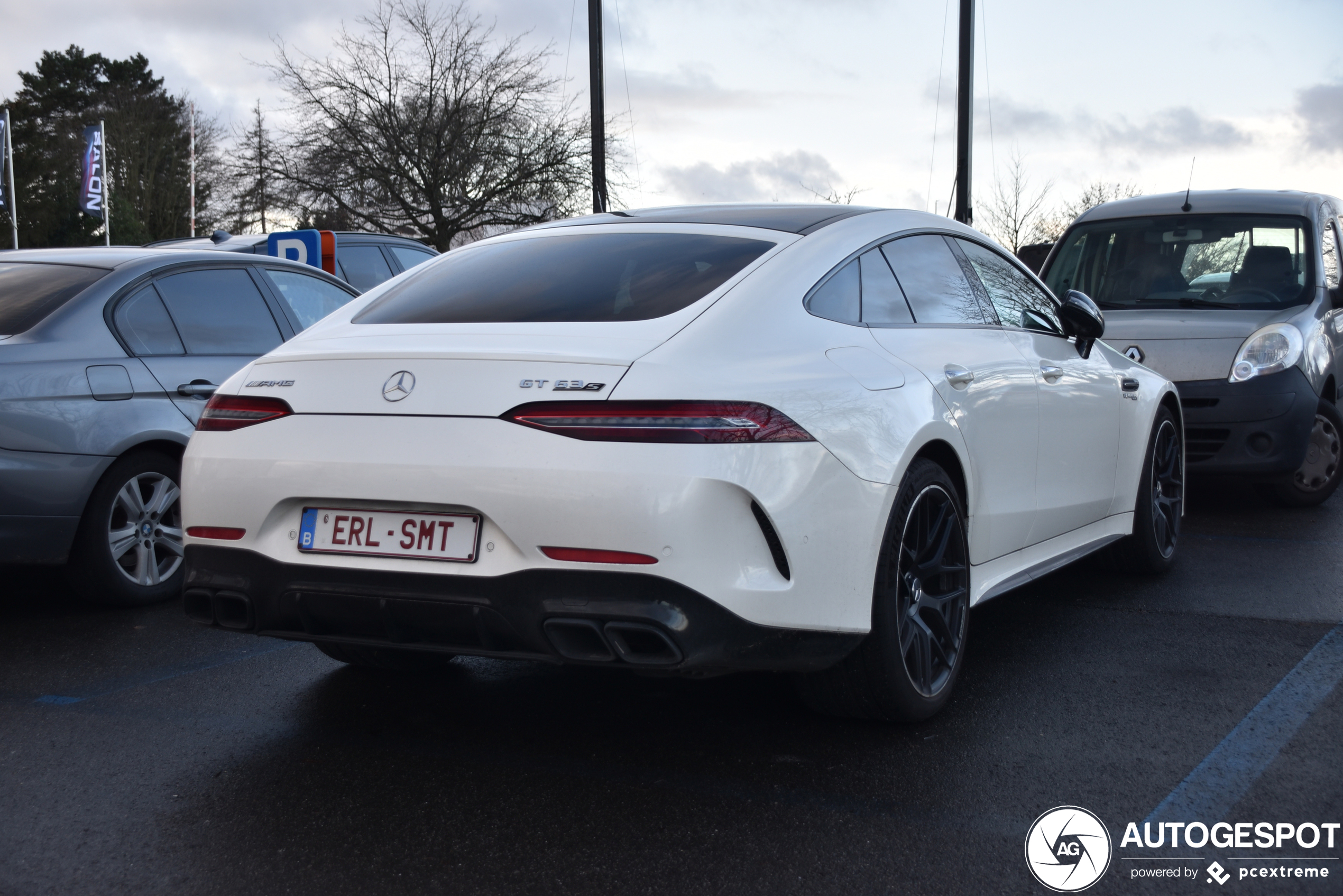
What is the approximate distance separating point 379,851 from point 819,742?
1.31 metres

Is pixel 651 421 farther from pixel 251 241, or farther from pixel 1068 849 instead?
pixel 251 241

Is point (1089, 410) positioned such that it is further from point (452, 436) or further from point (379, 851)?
point (379, 851)

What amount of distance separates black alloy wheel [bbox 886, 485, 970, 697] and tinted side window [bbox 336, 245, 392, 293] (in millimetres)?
9619

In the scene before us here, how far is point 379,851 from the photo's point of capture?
118 inches

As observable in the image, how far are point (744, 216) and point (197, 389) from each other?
2892mm

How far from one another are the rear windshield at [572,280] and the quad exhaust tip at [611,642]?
0.85 metres

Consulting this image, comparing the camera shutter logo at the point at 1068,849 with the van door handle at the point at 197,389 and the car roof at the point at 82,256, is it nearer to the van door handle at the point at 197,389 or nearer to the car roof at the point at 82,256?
the van door handle at the point at 197,389

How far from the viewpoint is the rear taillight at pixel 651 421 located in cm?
307

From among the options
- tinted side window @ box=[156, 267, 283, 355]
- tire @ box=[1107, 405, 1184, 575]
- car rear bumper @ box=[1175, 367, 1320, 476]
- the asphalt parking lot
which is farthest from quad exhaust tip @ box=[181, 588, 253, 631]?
car rear bumper @ box=[1175, 367, 1320, 476]

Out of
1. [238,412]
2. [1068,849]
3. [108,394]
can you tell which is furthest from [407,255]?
[1068,849]

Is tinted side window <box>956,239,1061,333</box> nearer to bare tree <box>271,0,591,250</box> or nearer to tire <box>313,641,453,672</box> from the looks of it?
tire <box>313,641,453,672</box>

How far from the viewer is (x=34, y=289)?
18.6 ft

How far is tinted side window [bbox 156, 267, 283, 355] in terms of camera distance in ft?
19.9

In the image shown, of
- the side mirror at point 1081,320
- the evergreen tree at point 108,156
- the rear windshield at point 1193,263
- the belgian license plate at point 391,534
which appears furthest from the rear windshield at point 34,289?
the evergreen tree at point 108,156
